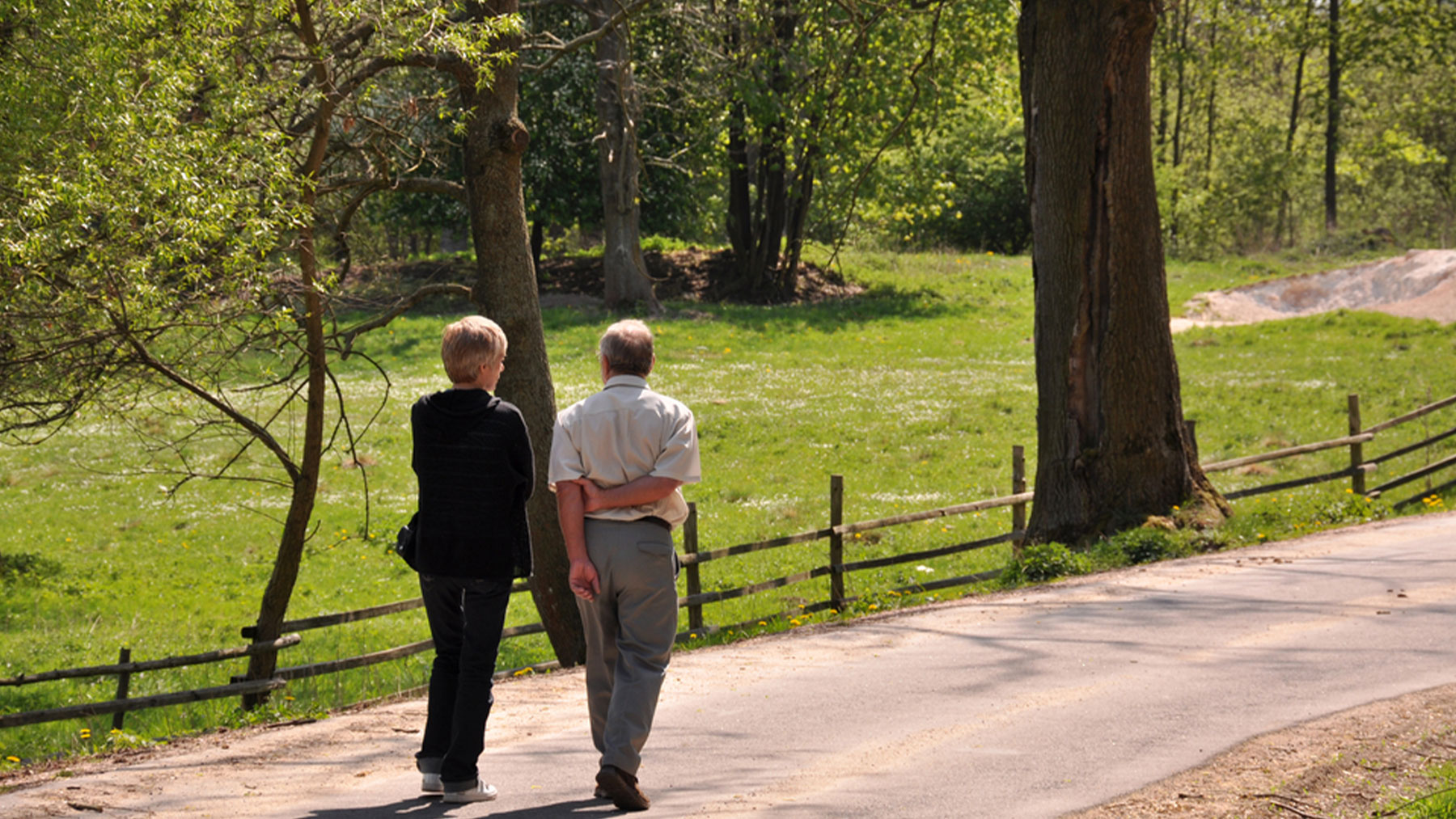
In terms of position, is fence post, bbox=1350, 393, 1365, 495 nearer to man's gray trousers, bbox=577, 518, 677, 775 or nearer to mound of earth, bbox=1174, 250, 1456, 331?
man's gray trousers, bbox=577, 518, 677, 775

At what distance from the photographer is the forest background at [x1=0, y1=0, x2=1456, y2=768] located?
7586 millimetres

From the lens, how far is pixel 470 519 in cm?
505

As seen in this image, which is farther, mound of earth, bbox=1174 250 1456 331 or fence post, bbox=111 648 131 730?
mound of earth, bbox=1174 250 1456 331

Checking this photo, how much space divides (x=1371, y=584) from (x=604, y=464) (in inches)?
292

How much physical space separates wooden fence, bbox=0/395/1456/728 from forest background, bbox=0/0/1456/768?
0.74 meters

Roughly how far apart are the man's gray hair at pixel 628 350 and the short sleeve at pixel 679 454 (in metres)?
0.27

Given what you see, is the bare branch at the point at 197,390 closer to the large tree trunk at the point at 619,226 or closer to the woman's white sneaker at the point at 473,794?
the woman's white sneaker at the point at 473,794

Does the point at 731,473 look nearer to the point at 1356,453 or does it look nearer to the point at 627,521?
the point at 1356,453

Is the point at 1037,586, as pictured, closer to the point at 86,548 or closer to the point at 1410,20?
the point at 86,548

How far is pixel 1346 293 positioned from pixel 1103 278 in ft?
81.8

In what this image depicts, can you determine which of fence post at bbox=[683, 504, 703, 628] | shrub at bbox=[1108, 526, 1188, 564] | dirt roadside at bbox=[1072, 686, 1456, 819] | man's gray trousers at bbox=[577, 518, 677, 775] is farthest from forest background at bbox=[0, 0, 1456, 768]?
dirt roadside at bbox=[1072, 686, 1456, 819]

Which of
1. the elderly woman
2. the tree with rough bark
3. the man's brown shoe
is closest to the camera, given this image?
the man's brown shoe

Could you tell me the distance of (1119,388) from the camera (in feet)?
38.3

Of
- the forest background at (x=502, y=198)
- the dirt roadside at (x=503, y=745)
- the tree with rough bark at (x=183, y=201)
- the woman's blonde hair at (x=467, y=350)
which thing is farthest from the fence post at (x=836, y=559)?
the woman's blonde hair at (x=467, y=350)
